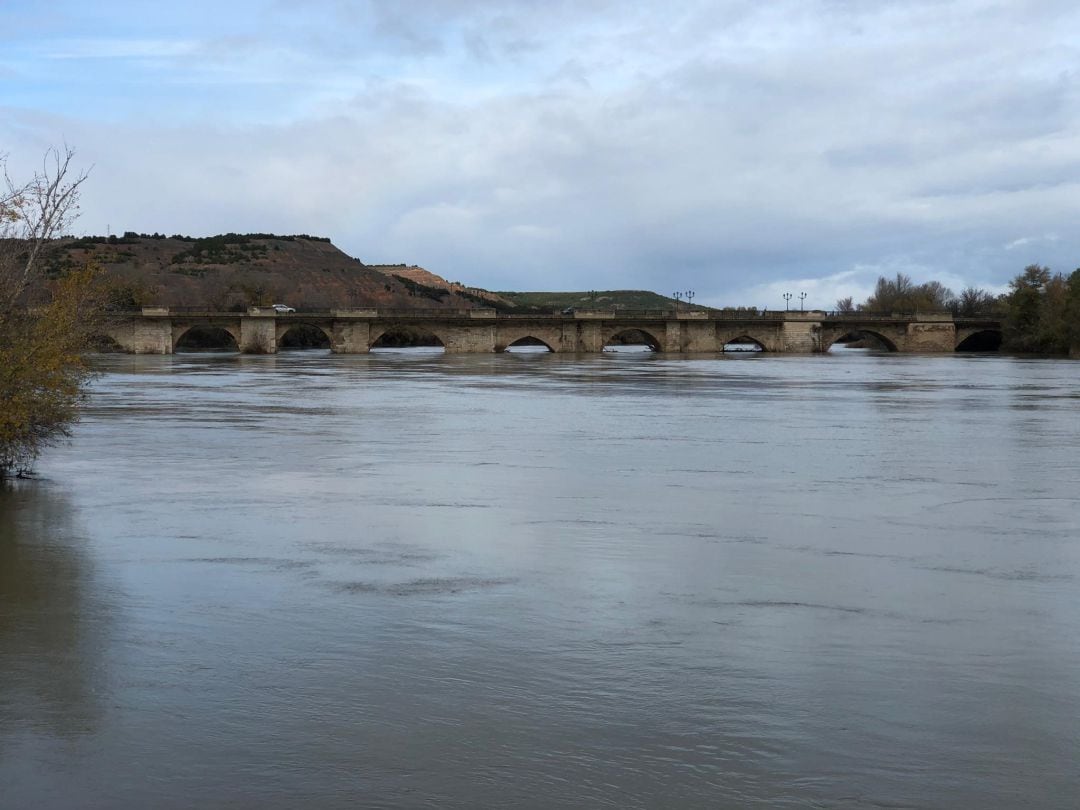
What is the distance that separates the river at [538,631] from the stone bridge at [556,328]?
6919 cm

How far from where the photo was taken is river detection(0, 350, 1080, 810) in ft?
20.6

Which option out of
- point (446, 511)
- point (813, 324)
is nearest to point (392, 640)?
point (446, 511)

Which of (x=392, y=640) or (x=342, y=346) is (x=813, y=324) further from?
(x=392, y=640)

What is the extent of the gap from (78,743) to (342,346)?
280 feet

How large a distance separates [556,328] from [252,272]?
6864 centimetres

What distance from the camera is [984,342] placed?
4146 inches

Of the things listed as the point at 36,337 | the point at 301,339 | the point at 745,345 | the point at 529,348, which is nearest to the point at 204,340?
the point at 301,339

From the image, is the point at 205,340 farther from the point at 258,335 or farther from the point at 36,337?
the point at 36,337

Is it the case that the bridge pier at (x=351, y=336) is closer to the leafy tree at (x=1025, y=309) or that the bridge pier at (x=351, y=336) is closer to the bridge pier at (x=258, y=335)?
the bridge pier at (x=258, y=335)

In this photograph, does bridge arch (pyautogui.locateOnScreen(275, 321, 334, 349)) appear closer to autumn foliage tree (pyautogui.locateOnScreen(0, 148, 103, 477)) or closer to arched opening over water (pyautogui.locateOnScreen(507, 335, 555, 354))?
arched opening over water (pyautogui.locateOnScreen(507, 335, 555, 354))

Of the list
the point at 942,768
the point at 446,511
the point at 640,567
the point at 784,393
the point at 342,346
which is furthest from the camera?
the point at 342,346

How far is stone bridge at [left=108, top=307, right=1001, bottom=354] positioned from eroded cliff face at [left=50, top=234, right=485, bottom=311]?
28482mm

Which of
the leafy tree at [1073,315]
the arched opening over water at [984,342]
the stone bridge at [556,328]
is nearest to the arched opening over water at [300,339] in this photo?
the stone bridge at [556,328]

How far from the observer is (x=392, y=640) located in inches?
339
